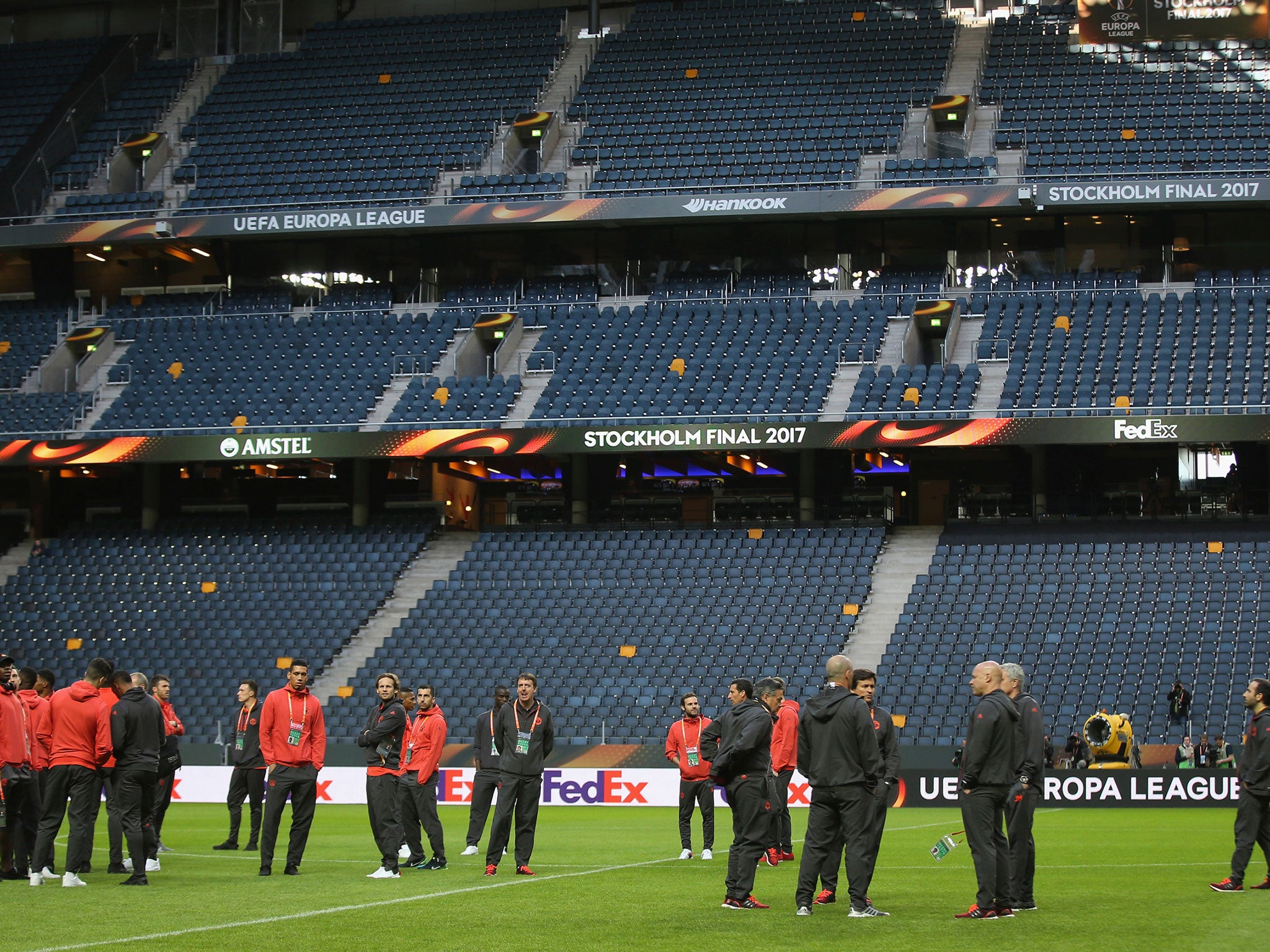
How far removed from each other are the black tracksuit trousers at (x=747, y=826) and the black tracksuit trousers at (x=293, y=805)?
4.28 m

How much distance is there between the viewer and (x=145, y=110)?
4881 centimetres

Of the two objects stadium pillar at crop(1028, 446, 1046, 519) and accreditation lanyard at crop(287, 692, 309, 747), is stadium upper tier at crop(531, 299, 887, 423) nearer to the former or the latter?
stadium pillar at crop(1028, 446, 1046, 519)

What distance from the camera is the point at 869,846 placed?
12555 mm

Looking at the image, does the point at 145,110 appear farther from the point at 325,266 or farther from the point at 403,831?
the point at 403,831

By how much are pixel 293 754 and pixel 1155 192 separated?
96.6ft

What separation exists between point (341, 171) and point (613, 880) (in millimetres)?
32869

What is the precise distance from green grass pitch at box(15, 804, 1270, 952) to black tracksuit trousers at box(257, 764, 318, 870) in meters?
0.33

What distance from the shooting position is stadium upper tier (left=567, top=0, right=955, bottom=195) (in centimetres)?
4244

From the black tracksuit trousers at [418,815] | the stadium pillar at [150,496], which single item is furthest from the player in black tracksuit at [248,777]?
the stadium pillar at [150,496]

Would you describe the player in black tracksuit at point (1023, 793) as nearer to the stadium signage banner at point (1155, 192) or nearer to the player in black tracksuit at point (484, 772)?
the player in black tracksuit at point (484, 772)

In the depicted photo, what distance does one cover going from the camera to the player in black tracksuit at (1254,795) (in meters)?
14.1

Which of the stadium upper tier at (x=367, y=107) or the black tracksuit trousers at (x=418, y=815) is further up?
the stadium upper tier at (x=367, y=107)

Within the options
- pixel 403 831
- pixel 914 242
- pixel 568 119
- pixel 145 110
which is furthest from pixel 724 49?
pixel 403 831

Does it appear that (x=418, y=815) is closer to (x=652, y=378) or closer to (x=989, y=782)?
(x=989, y=782)
